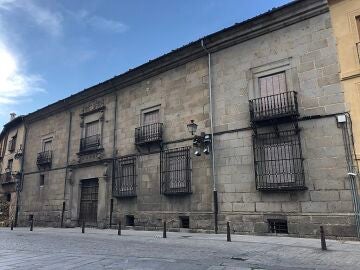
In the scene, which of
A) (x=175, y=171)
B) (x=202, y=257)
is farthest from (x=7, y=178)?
(x=202, y=257)

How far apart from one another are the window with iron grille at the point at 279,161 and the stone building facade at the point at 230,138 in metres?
0.03

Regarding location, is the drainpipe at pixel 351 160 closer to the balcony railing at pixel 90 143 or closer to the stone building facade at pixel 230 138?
the stone building facade at pixel 230 138

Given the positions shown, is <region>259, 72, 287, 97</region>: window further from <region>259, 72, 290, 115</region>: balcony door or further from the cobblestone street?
the cobblestone street

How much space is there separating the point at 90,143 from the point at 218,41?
9068 millimetres

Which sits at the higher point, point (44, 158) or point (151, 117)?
point (151, 117)

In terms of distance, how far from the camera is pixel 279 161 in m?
11.4

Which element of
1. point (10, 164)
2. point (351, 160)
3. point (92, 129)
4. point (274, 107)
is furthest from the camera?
point (10, 164)

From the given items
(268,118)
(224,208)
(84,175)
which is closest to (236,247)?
(224,208)

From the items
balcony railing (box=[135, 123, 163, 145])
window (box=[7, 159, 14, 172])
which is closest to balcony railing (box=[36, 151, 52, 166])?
window (box=[7, 159, 14, 172])

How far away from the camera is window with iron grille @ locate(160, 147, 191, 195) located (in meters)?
13.6

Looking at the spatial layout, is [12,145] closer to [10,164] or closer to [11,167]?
[10,164]

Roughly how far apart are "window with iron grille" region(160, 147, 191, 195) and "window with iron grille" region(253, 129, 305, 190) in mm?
3056

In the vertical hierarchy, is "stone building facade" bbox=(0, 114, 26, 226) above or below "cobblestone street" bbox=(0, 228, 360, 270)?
above

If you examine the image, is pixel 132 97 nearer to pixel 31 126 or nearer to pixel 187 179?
pixel 187 179
